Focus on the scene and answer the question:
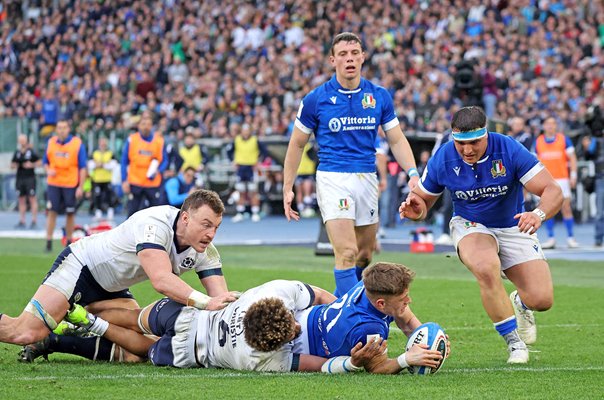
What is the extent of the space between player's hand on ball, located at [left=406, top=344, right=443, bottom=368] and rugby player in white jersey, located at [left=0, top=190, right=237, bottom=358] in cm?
130

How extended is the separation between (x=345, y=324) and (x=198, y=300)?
1094 millimetres

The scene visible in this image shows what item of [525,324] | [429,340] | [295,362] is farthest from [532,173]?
[295,362]

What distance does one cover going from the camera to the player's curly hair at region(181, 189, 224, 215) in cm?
866

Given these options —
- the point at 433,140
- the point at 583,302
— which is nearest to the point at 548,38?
the point at 433,140

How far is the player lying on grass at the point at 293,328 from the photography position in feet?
26.2

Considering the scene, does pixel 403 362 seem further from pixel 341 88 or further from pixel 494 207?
pixel 341 88

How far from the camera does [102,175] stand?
105 feet

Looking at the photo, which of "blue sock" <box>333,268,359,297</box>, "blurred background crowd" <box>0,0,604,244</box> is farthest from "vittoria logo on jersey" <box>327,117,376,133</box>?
"blurred background crowd" <box>0,0,604,244</box>

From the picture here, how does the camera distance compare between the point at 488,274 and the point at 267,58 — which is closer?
the point at 488,274

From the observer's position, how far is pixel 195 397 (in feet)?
24.1

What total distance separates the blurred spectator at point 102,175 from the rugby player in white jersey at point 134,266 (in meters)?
22.5

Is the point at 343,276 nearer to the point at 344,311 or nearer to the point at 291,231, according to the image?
the point at 344,311

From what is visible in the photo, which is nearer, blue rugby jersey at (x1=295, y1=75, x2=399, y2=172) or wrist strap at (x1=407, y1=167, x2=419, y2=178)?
wrist strap at (x1=407, y1=167, x2=419, y2=178)

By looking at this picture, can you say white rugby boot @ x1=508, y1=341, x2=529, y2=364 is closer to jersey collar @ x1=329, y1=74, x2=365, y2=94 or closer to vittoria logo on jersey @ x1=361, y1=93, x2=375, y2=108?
vittoria logo on jersey @ x1=361, y1=93, x2=375, y2=108
